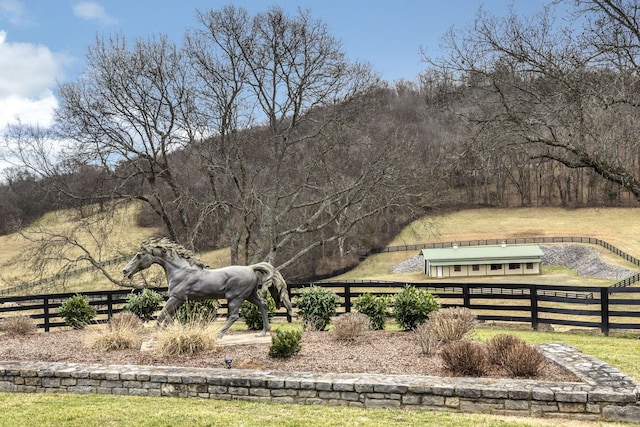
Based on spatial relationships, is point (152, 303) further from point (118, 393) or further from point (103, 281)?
point (103, 281)

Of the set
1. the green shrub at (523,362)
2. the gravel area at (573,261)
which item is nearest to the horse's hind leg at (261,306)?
the green shrub at (523,362)

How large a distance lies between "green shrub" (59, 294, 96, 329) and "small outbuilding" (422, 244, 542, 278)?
31.7m

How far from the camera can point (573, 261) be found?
44.4 metres

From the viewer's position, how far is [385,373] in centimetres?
823

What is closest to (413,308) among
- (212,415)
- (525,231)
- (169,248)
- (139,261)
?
(169,248)

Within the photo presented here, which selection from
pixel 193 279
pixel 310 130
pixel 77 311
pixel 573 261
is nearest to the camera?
pixel 193 279

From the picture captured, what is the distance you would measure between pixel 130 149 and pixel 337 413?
16.2 metres

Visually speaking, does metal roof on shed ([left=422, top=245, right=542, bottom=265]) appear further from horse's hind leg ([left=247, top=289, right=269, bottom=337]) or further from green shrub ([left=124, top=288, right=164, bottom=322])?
horse's hind leg ([left=247, top=289, right=269, bottom=337])

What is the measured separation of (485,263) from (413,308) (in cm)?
3194

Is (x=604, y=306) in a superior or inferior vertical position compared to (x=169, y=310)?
inferior

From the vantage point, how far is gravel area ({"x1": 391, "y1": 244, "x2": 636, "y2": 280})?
3903 centimetres

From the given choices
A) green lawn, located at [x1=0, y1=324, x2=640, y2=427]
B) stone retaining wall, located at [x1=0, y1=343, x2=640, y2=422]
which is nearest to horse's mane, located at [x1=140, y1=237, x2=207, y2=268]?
stone retaining wall, located at [x1=0, y1=343, x2=640, y2=422]

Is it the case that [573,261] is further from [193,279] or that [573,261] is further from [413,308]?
[193,279]

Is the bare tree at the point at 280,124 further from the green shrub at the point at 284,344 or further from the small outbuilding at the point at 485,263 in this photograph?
the small outbuilding at the point at 485,263
